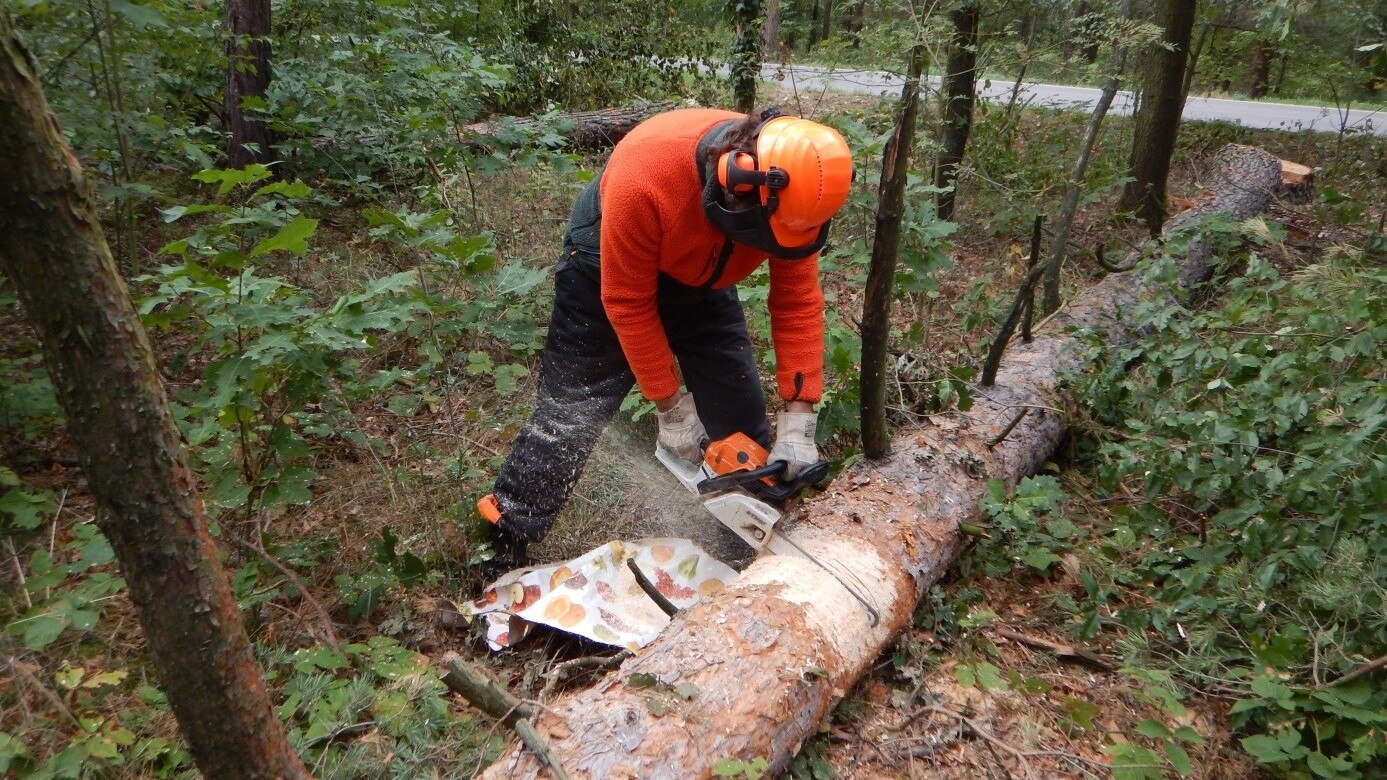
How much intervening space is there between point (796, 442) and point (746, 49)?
5.22m

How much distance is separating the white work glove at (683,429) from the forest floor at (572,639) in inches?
18.8

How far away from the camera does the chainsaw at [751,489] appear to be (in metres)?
2.53

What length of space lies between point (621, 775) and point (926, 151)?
489cm

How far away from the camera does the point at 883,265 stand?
2.62 m

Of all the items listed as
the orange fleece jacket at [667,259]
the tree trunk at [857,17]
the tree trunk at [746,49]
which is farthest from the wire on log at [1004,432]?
the tree trunk at [746,49]

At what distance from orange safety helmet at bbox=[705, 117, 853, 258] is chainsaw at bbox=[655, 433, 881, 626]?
0.70m

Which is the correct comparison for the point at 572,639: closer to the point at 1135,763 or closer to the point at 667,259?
the point at 667,259

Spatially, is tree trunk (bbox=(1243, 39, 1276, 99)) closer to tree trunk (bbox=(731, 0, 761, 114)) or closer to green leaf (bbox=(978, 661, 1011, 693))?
tree trunk (bbox=(731, 0, 761, 114))

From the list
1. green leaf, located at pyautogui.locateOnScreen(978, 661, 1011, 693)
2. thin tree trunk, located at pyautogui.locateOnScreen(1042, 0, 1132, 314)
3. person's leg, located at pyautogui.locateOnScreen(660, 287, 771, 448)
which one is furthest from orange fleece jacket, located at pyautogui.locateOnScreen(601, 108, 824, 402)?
thin tree trunk, located at pyautogui.locateOnScreen(1042, 0, 1132, 314)

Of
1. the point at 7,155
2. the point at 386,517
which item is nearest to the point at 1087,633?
the point at 386,517

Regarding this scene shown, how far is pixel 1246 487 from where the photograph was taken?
98.3 inches

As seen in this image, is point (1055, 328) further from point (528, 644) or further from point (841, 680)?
point (528, 644)

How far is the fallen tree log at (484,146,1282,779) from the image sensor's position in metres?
1.85

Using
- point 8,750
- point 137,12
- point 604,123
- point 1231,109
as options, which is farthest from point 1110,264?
point 1231,109
